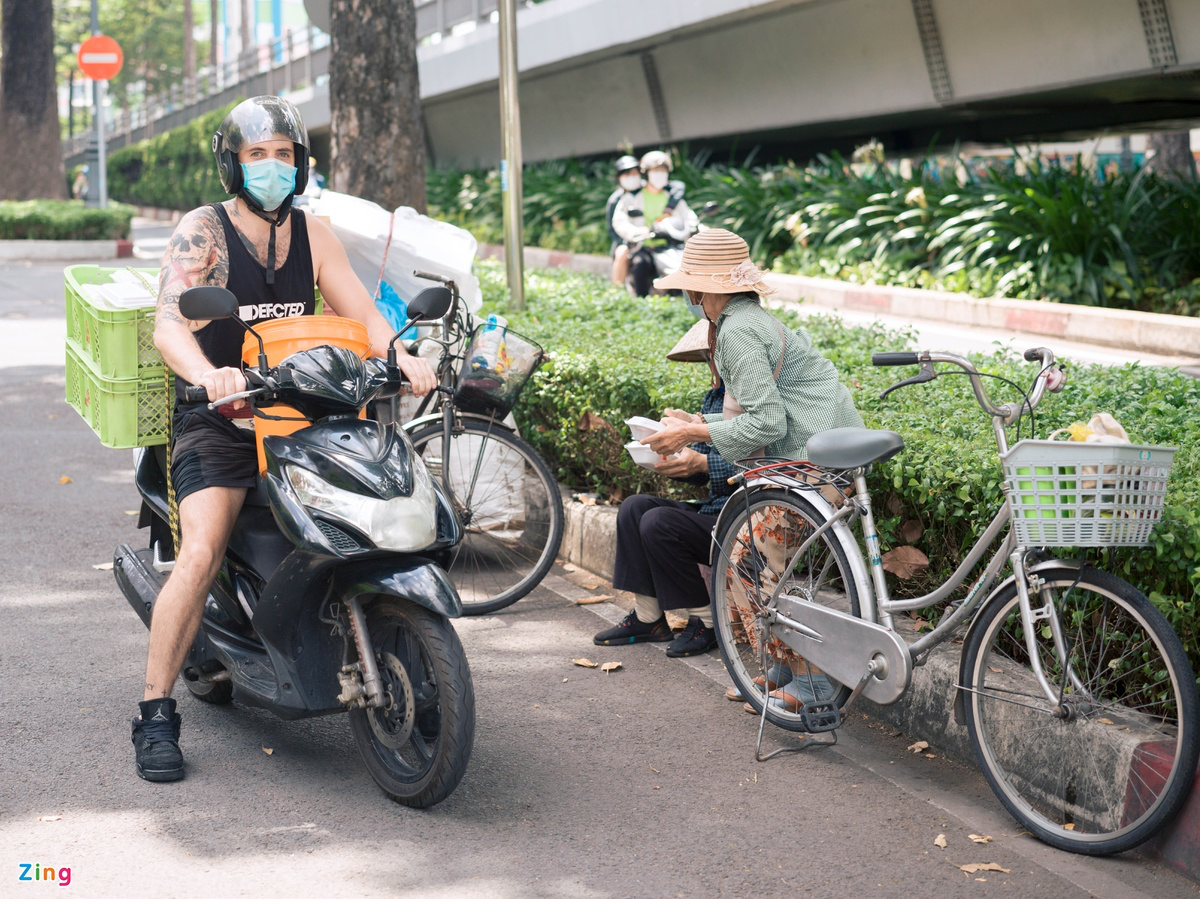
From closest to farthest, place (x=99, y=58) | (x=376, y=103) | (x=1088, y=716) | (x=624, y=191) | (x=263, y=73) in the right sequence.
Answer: (x=1088, y=716)
(x=376, y=103)
(x=624, y=191)
(x=99, y=58)
(x=263, y=73)

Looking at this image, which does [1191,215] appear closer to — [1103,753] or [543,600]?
[543,600]

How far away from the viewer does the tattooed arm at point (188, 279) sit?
3760 mm

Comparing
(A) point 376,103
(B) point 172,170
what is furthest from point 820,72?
(B) point 172,170

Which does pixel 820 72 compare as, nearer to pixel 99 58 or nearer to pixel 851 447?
pixel 99 58

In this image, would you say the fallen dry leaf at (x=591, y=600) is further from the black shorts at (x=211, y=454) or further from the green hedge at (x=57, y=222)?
the green hedge at (x=57, y=222)

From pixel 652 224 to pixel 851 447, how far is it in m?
8.92

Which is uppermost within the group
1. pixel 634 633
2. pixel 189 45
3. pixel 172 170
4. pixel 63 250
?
pixel 189 45

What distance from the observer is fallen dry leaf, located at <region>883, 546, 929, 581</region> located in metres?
4.36

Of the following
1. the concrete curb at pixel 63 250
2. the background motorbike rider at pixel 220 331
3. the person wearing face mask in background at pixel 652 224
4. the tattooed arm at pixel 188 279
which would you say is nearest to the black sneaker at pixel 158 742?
the background motorbike rider at pixel 220 331

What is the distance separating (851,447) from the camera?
3748 mm

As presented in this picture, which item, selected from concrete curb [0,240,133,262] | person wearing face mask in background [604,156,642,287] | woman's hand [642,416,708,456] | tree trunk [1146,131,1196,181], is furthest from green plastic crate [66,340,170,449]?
tree trunk [1146,131,1196,181]

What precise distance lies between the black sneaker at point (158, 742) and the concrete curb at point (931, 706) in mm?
2193

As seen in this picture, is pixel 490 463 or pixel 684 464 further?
pixel 490 463

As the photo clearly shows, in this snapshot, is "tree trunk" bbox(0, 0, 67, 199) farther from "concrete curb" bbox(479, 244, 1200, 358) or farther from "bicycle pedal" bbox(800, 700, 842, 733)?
"bicycle pedal" bbox(800, 700, 842, 733)
